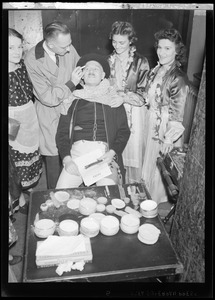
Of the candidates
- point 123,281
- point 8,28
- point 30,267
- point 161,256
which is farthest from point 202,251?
point 8,28

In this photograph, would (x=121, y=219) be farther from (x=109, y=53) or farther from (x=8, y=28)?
(x=8, y=28)

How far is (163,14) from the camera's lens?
1769 millimetres

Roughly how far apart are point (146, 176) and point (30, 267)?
1.01 m

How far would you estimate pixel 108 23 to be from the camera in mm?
1806

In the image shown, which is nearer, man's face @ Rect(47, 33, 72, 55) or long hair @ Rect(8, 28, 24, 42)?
long hair @ Rect(8, 28, 24, 42)

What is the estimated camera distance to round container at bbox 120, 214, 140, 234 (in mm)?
1782

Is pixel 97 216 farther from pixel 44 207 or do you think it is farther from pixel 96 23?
pixel 96 23

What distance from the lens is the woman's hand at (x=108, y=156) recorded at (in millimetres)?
2141

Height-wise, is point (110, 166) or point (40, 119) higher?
point (40, 119)

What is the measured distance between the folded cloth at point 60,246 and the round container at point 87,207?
0.58 feet

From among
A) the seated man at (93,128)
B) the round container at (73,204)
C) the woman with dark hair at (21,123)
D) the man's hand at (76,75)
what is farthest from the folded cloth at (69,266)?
the man's hand at (76,75)

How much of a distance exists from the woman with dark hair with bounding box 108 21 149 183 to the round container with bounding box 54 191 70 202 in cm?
46

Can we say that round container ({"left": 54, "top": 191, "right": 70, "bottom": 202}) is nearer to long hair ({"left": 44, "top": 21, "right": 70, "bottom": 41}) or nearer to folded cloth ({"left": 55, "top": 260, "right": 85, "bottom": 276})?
folded cloth ({"left": 55, "top": 260, "right": 85, "bottom": 276})

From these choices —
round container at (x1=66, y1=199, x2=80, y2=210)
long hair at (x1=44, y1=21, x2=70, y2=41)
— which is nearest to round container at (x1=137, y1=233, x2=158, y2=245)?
round container at (x1=66, y1=199, x2=80, y2=210)
